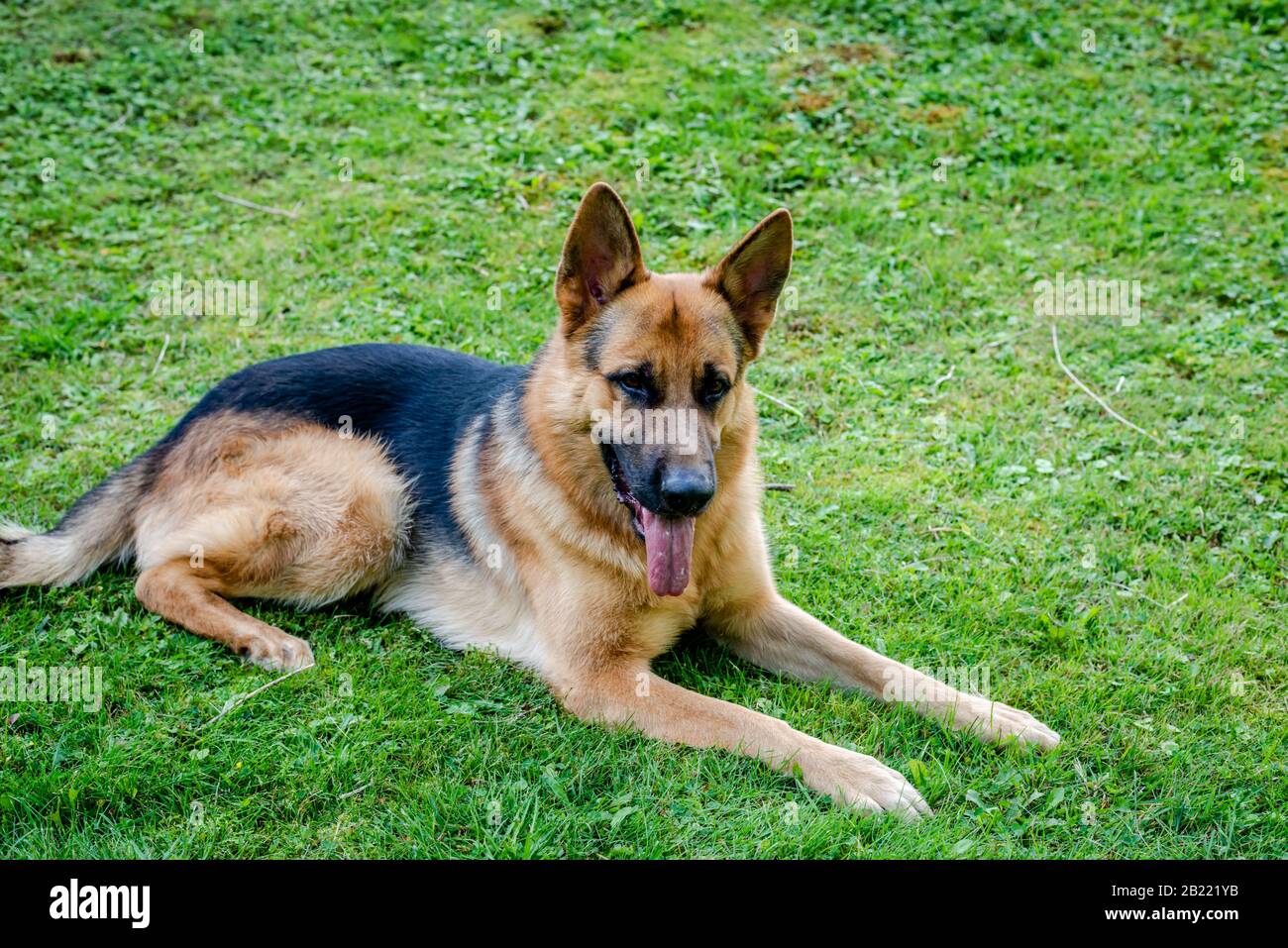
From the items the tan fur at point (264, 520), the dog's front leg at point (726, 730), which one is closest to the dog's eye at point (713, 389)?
the dog's front leg at point (726, 730)

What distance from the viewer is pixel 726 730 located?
13.4 feet

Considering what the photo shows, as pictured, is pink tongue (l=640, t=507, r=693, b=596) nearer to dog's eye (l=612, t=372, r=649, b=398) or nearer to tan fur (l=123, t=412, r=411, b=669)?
dog's eye (l=612, t=372, r=649, b=398)

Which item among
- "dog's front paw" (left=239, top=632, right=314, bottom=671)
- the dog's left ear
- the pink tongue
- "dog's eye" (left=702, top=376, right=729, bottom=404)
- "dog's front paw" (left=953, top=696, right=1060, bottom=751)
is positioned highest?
the dog's left ear

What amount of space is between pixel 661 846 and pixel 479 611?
69.8 inches

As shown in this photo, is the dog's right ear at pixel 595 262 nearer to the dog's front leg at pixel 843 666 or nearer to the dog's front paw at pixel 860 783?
the dog's front leg at pixel 843 666

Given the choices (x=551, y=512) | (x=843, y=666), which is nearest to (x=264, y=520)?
(x=551, y=512)

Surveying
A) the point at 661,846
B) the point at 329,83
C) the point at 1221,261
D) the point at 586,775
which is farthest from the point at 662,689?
the point at 329,83

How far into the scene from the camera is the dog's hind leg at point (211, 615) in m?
4.67

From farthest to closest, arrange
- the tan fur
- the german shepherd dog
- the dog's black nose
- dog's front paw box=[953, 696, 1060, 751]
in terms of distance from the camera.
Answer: the tan fur
the german shepherd dog
dog's front paw box=[953, 696, 1060, 751]
the dog's black nose

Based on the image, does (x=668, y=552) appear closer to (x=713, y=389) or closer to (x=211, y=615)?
(x=713, y=389)

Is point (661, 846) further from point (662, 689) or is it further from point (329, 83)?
point (329, 83)

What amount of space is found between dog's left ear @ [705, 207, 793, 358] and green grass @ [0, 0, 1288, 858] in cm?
147

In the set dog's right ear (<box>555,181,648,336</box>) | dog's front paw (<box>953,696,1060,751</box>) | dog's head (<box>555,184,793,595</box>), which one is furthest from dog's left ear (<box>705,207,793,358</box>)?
dog's front paw (<box>953,696,1060,751</box>)

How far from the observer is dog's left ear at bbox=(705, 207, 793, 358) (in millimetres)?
4429
